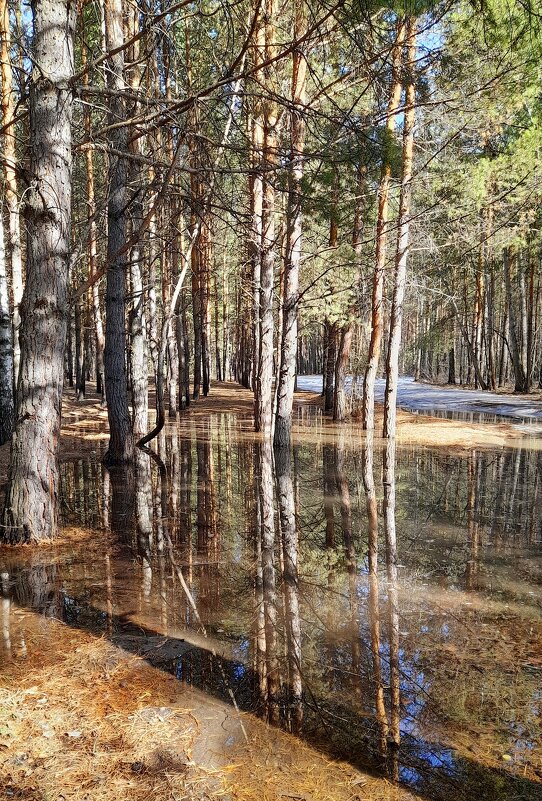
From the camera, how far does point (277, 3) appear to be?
13.0 metres

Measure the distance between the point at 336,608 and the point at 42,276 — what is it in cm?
441

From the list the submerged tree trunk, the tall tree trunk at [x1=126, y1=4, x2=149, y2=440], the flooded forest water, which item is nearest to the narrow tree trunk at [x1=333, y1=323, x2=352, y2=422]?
the tall tree trunk at [x1=126, y1=4, x2=149, y2=440]

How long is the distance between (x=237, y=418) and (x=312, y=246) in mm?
6637

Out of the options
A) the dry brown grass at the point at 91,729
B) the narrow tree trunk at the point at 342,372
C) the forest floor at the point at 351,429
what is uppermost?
the narrow tree trunk at the point at 342,372

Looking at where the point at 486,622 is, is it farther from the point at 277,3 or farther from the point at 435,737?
the point at 277,3

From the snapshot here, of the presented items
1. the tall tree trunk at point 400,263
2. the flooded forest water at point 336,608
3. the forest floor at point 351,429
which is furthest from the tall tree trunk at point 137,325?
the tall tree trunk at point 400,263

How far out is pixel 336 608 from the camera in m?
4.78

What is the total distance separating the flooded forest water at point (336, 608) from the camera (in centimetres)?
312

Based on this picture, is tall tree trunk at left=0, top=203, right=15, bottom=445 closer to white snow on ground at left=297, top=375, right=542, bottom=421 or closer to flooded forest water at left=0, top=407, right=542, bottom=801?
flooded forest water at left=0, top=407, right=542, bottom=801

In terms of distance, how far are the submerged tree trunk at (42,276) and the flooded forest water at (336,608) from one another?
2.15 feet

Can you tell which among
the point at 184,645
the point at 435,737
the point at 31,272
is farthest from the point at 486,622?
the point at 31,272

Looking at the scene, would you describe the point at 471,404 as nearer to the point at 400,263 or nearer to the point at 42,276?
the point at 400,263

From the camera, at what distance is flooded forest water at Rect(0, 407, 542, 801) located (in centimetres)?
312

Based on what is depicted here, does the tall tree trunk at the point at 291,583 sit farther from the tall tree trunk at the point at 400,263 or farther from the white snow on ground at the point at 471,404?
the white snow on ground at the point at 471,404
